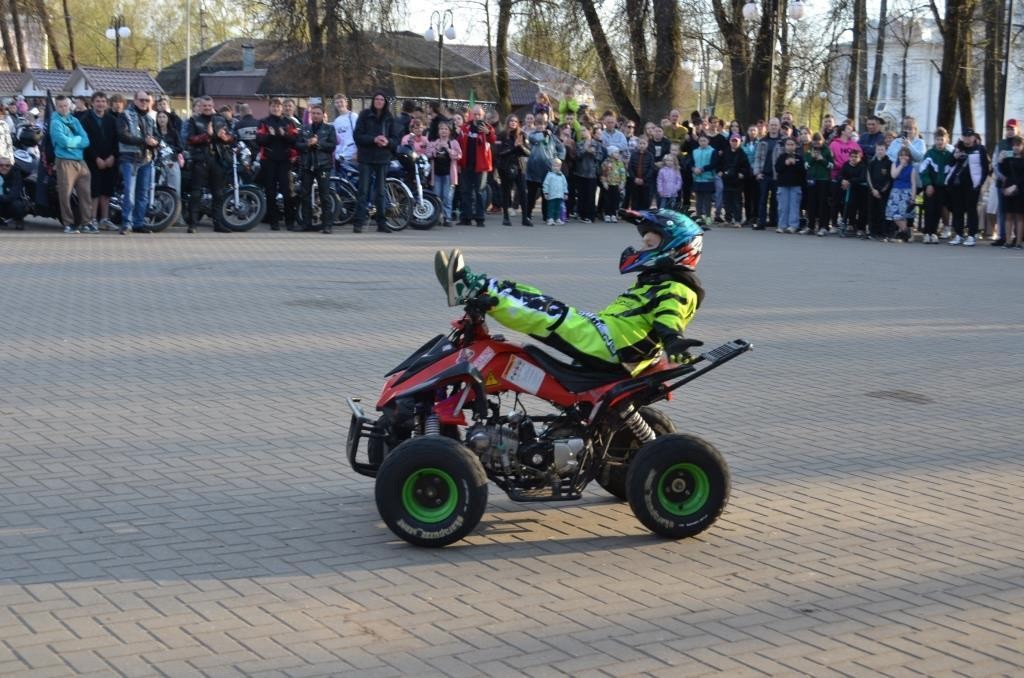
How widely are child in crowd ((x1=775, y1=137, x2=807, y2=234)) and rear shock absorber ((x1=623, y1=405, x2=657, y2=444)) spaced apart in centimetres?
1873

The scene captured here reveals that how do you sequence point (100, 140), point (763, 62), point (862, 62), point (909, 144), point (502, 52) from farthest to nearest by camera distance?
point (862, 62)
point (502, 52)
point (763, 62)
point (909, 144)
point (100, 140)

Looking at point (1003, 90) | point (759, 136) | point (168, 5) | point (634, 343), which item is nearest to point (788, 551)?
point (634, 343)

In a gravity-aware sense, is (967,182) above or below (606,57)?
below

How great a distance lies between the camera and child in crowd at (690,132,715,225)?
26078 mm

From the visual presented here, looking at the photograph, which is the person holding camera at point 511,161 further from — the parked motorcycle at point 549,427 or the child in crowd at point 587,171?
the parked motorcycle at point 549,427

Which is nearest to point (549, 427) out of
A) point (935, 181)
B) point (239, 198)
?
point (239, 198)

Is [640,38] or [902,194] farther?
[640,38]

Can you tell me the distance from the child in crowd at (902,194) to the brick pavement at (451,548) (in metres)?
10.8

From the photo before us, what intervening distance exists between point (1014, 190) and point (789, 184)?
4.47m

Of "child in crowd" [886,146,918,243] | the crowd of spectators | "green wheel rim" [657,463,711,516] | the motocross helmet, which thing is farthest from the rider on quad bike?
"child in crowd" [886,146,918,243]

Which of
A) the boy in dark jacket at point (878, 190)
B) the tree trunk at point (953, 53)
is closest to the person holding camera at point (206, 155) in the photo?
the boy in dark jacket at point (878, 190)

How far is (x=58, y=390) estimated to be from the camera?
9.34 metres

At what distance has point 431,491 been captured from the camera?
617 centimetres

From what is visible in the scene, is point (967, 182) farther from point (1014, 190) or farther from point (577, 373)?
point (577, 373)
